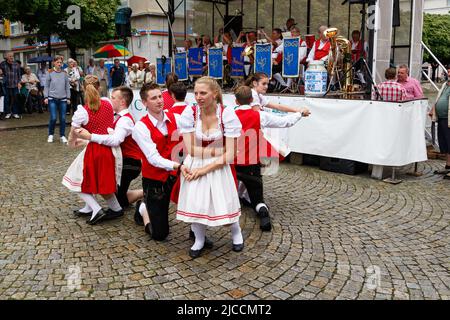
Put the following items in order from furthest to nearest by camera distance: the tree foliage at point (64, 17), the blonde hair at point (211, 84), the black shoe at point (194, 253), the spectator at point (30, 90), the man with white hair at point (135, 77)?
the spectator at point (30, 90)
the man with white hair at point (135, 77)
the tree foliage at point (64, 17)
the black shoe at point (194, 253)
the blonde hair at point (211, 84)

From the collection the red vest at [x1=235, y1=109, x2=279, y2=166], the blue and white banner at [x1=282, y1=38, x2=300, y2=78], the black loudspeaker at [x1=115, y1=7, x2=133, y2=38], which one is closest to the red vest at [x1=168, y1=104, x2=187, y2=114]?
the red vest at [x1=235, y1=109, x2=279, y2=166]

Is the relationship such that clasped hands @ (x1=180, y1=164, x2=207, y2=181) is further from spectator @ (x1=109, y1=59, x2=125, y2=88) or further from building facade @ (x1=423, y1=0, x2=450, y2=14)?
building facade @ (x1=423, y1=0, x2=450, y2=14)

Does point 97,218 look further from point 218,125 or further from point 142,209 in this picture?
point 218,125

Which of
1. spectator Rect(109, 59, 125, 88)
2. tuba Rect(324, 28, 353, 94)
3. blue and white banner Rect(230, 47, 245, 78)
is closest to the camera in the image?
tuba Rect(324, 28, 353, 94)

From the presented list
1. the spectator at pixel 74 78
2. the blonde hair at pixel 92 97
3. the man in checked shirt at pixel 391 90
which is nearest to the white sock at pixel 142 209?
the blonde hair at pixel 92 97

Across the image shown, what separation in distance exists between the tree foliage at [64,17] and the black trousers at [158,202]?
12.9 meters

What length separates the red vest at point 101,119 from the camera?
16.5 ft

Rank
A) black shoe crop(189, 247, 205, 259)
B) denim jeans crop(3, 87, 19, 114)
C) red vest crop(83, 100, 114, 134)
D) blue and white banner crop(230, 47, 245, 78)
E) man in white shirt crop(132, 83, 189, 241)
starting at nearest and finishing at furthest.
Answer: man in white shirt crop(132, 83, 189, 241) → black shoe crop(189, 247, 205, 259) → red vest crop(83, 100, 114, 134) → blue and white banner crop(230, 47, 245, 78) → denim jeans crop(3, 87, 19, 114)

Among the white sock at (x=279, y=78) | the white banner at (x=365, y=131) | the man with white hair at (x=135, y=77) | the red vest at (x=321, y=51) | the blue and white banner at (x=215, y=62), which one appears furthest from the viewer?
the man with white hair at (x=135, y=77)

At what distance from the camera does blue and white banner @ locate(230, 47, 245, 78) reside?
1216cm

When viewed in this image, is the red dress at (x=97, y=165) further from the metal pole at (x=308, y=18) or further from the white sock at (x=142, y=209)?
the metal pole at (x=308, y=18)

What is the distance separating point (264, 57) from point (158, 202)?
723 centimetres

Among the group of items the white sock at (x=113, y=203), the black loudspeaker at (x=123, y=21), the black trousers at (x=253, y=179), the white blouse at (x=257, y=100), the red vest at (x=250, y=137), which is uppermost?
the black loudspeaker at (x=123, y=21)

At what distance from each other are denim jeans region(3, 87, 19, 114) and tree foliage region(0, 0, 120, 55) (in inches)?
96.9
